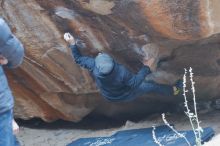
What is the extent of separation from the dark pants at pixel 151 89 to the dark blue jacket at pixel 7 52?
1985 mm

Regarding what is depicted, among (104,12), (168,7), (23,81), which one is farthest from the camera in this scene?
(23,81)

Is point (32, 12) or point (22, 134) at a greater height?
point (32, 12)

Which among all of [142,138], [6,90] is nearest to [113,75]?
[142,138]

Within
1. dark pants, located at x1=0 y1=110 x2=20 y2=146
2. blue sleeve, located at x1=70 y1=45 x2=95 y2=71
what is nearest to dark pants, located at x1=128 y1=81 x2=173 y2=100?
blue sleeve, located at x1=70 y1=45 x2=95 y2=71

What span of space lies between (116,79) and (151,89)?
1.58ft

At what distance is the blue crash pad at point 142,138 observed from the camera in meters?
4.14

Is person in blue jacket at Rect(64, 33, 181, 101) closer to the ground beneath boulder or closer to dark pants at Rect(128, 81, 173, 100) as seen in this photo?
dark pants at Rect(128, 81, 173, 100)

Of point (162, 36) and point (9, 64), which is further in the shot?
point (162, 36)

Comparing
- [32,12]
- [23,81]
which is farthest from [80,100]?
[32,12]

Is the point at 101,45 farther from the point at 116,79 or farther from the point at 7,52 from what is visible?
the point at 7,52

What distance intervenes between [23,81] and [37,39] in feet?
2.36

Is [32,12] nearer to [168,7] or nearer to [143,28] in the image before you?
[143,28]

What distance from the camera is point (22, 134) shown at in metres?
5.96

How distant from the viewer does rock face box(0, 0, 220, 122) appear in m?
3.84
